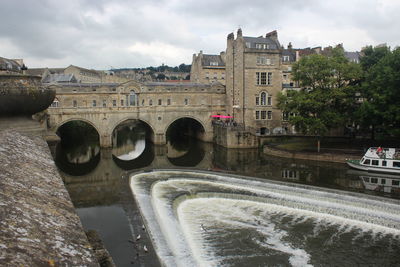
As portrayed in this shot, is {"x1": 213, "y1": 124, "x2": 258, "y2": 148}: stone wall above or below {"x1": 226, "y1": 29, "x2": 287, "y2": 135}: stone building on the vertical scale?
below

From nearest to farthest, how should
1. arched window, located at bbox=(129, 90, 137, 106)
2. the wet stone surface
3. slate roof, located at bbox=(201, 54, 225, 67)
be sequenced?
the wet stone surface, arched window, located at bbox=(129, 90, 137, 106), slate roof, located at bbox=(201, 54, 225, 67)

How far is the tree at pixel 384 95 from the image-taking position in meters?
31.0

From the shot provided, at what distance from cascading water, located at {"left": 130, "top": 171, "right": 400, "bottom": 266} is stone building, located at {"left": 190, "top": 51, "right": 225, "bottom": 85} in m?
44.5

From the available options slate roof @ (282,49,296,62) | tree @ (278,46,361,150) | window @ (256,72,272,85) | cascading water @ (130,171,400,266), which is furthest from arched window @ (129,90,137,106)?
slate roof @ (282,49,296,62)

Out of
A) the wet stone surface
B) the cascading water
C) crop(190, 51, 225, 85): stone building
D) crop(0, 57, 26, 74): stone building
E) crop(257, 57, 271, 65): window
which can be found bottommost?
the cascading water

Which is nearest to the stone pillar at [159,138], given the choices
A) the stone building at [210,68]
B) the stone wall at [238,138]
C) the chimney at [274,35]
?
the stone wall at [238,138]

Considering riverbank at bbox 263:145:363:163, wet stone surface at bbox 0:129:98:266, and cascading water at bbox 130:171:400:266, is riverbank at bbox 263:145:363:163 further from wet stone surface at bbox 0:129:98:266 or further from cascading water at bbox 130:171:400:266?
wet stone surface at bbox 0:129:98:266

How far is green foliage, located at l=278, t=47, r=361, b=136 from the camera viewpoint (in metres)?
35.9

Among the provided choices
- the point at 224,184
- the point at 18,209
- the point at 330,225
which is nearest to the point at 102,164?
the point at 224,184

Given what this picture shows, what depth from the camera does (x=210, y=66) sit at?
2608 inches

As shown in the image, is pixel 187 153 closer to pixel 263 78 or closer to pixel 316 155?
pixel 263 78

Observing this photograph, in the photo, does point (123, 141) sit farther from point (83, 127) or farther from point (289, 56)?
point (289, 56)

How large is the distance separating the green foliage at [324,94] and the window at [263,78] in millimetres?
8735

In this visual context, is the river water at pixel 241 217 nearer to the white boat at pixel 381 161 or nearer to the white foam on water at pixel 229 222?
the white foam on water at pixel 229 222
